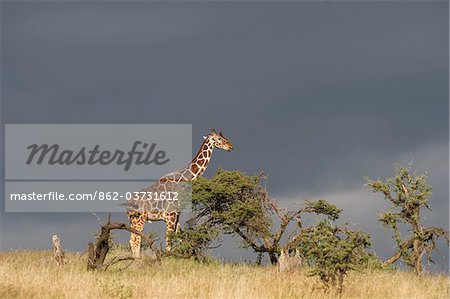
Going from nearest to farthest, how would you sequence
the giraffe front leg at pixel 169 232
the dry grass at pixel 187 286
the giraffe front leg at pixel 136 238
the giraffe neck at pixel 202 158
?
the dry grass at pixel 187 286 < the giraffe front leg at pixel 169 232 < the giraffe front leg at pixel 136 238 < the giraffe neck at pixel 202 158

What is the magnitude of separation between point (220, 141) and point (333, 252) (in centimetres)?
1445

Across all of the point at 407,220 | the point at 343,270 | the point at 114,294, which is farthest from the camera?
the point at 407,220

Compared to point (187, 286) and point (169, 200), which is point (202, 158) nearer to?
point (169, 200)

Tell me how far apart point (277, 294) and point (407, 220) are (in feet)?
42.8

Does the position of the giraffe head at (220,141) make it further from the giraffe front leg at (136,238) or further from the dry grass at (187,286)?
the dry grass at (187,286)

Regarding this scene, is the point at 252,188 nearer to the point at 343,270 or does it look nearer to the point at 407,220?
the point at 407,220

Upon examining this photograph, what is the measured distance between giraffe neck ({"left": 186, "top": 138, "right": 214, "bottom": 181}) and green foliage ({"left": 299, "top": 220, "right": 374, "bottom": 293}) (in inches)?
505

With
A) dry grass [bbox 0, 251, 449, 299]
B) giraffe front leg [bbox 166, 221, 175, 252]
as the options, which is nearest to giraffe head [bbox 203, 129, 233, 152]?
giraffe front leg [bbox 166, 221, 175, 252]

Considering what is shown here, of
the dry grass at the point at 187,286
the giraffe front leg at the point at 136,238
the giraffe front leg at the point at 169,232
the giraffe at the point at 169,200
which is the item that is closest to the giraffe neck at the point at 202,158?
the giraffe at the point at 169,200

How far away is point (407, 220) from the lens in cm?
3219

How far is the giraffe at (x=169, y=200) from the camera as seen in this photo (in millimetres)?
34312

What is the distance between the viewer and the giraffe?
34312 mm

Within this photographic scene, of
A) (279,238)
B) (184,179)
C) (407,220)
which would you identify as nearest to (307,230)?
(279,238)

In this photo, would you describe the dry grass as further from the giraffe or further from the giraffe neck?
the giraffe neck
